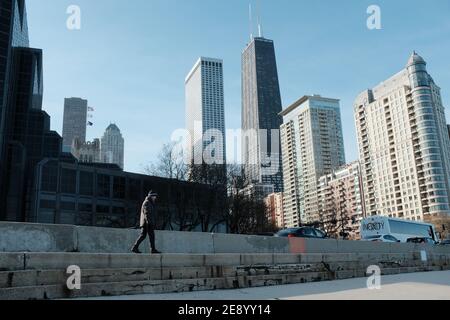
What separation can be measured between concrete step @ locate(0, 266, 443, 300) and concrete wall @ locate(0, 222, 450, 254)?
229 centimetres

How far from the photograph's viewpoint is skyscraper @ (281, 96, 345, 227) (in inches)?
6043

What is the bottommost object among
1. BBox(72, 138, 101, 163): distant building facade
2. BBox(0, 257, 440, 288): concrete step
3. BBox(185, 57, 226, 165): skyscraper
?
Result: BBox(0, 257, 440, 288): concrete step

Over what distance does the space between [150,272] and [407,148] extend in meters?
134

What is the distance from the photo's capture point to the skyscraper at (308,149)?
15350 centimetres

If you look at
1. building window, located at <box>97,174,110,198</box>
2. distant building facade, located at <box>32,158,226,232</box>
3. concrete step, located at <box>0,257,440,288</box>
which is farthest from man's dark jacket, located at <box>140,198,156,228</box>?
building window, located at <box>97,174,110,198</box>

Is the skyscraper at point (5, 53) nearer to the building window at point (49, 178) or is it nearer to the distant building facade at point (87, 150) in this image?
the building window at point (49, 178)

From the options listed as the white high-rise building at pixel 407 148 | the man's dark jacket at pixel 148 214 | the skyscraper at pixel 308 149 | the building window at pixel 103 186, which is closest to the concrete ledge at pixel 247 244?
the man's dark jacket at pixel 148 214

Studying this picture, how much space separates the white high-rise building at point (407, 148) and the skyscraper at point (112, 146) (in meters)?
93.9

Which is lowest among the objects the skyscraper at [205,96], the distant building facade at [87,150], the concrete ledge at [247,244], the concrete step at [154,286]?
the concrete step at [154,286]

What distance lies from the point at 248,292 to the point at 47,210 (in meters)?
58.1

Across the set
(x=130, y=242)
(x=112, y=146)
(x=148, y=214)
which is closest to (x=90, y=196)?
(x=130, y=242)

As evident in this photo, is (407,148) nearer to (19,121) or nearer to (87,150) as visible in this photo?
(19,121)

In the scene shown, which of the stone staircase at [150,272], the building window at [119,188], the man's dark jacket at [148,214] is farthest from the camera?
the building window at [119,188]

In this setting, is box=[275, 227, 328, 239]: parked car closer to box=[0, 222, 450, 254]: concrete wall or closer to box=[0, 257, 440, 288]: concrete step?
box=[0, 222, 450, 254]: concrete wall
